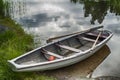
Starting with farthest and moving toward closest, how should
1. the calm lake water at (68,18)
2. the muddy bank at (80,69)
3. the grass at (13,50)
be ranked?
the calm lake water at (68,18)
the muddy bank at (80,69)
the grass at (13,50)

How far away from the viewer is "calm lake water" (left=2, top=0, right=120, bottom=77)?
10.6 m

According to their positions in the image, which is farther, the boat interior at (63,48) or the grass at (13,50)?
the boat interior at (63,48)

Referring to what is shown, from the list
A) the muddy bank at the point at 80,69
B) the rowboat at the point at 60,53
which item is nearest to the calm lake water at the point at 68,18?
the muddy bank at the point at 80,69

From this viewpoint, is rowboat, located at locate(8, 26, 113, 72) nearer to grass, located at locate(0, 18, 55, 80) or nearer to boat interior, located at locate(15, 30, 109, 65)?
boat interior, located at locate(15, 30, 109, 65)

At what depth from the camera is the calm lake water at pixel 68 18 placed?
418 inches

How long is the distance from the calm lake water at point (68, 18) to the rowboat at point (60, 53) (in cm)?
73

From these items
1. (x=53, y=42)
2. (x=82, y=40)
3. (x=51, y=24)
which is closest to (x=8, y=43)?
(x=53, y=42)

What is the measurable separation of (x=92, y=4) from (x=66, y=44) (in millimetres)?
10479

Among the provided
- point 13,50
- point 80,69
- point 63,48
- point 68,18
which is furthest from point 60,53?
point 68,18

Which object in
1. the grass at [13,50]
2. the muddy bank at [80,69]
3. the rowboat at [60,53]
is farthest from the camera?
the muddy bank at [80,69]

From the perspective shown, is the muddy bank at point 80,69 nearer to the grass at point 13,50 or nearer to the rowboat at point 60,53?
the rowboat at point 60,53

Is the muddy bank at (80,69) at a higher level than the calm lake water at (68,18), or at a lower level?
lower

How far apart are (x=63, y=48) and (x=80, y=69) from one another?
0.99m

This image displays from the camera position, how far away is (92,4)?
797 inches
